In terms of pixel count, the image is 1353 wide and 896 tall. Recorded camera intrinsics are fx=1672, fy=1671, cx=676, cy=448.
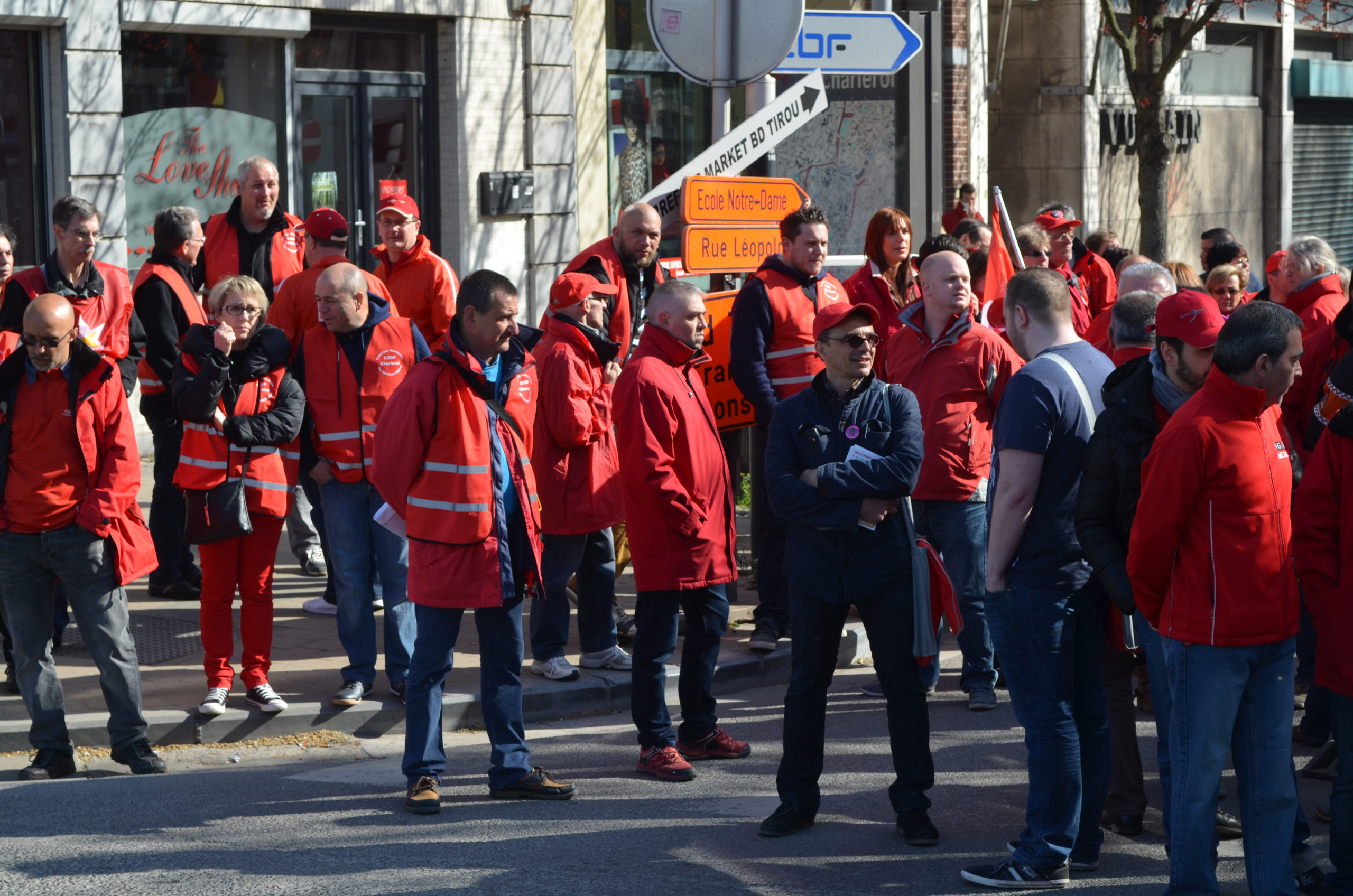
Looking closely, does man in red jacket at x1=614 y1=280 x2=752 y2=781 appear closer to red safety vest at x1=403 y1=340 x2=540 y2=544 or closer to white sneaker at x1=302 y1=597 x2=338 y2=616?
red safety vest at x1=403 y1=340 x2=540 y2=544

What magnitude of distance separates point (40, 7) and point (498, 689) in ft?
27.8

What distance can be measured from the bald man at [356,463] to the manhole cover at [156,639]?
49.1 inches

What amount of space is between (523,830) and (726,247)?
420 cm

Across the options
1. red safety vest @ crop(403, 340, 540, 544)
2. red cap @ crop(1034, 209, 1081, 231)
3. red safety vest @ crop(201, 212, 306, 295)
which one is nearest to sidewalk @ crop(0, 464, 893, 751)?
red safety vest @ crop(403, 340, 540, 544)

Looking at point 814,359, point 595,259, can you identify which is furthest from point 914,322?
point 595,259

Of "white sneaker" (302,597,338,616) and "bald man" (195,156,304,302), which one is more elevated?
"bald man" (195,156,304,302)

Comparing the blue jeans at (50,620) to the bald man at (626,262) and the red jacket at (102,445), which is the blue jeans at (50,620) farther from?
the bald man at (626,262)

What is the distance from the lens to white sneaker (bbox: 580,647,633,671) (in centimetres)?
814

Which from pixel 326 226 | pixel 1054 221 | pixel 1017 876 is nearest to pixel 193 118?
pixel 326 226

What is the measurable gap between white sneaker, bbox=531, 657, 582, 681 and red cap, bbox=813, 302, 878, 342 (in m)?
2.64

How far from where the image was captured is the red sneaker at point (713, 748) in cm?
687

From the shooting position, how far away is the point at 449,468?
6.18 meters

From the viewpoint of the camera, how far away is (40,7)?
12.4 metres

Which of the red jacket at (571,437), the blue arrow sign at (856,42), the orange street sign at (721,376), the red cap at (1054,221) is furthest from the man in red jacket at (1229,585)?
the red cap at (1054,221)
